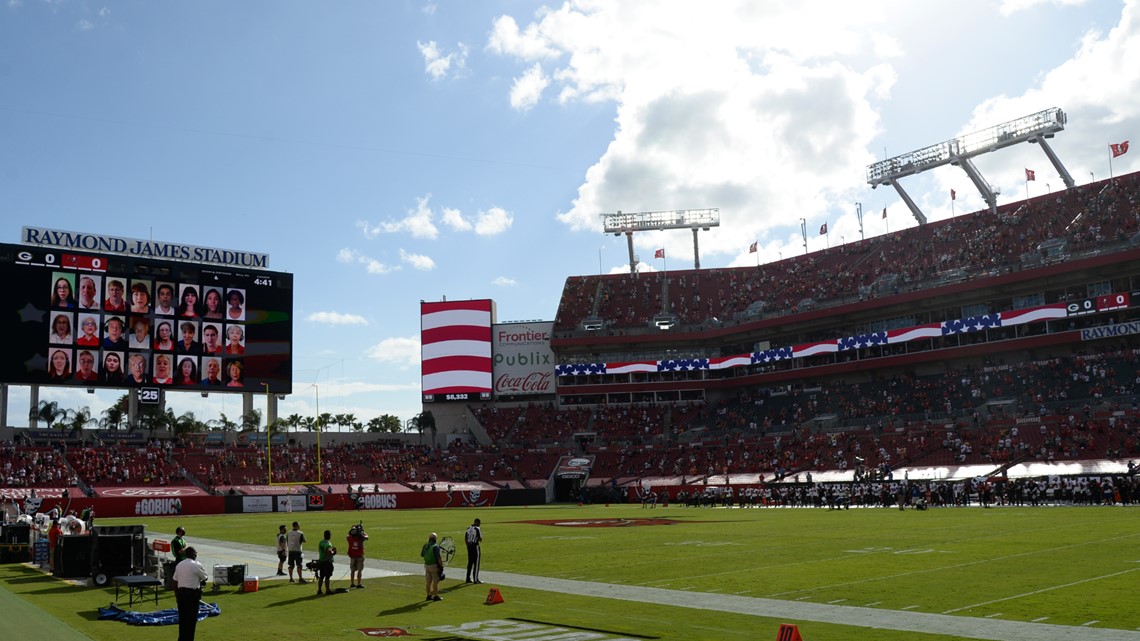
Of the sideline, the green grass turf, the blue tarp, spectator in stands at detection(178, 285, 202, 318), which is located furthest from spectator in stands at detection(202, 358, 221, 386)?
the blue tarp

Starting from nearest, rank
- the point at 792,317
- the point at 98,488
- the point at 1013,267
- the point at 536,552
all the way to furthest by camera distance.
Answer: the point at 536,552 < the point at 98,488 < the point at 1013,267 < the point at 792,317

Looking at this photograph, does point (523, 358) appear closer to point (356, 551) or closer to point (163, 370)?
point (163, 370)

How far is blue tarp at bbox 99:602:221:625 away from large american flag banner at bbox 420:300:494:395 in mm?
84049

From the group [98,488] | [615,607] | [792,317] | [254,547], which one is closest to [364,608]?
[615,607]

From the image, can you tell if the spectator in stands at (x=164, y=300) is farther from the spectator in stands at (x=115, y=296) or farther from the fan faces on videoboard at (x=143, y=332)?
the spectator in stands at (x=115, y=296)

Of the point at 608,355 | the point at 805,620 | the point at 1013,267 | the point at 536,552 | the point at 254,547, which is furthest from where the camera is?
the point at 608,355

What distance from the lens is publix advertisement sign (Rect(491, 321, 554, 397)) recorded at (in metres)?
105

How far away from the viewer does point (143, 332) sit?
74312mm

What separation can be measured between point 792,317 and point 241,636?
78.4 meters

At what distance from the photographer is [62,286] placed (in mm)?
70812

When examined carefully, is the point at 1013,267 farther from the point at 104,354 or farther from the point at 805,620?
the point at 104,354

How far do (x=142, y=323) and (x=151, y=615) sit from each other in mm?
60689

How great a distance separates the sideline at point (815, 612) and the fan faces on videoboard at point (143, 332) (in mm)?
50704

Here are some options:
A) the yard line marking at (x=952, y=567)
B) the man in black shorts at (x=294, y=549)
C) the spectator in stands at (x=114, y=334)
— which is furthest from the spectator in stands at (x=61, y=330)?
the yard line marking at (x=952, y=567)
